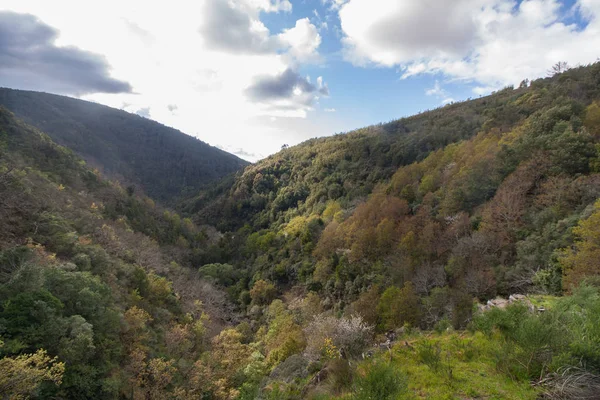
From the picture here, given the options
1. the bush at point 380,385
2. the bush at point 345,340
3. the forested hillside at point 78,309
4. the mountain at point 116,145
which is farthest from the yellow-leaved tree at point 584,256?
the mountain at point 116,145

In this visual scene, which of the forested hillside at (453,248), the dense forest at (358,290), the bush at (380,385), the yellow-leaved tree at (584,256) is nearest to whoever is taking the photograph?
the bush at (380,385)

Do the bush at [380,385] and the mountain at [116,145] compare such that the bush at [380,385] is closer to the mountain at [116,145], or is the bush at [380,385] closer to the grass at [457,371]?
the grass at [457,371]

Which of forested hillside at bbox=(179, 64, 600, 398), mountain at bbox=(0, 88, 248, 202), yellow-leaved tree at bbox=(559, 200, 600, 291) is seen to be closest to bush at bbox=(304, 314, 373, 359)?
forested hillside at bbox=(179, 64, 600, 398)

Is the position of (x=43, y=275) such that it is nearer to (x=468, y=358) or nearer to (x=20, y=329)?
(x=20, y=329)

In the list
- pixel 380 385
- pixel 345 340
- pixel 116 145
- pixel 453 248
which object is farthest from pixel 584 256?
pixel 116 145

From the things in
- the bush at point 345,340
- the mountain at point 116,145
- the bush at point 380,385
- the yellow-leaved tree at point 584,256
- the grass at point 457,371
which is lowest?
the bush at point 345,340

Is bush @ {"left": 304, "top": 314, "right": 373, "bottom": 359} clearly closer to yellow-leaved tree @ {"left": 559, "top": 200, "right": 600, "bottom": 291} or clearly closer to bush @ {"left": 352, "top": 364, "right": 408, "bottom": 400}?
bush @ {"left": 352, "top": 364, "right": 408, "bottom": 400}

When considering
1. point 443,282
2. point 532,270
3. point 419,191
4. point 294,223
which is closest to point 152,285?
point 443,282
